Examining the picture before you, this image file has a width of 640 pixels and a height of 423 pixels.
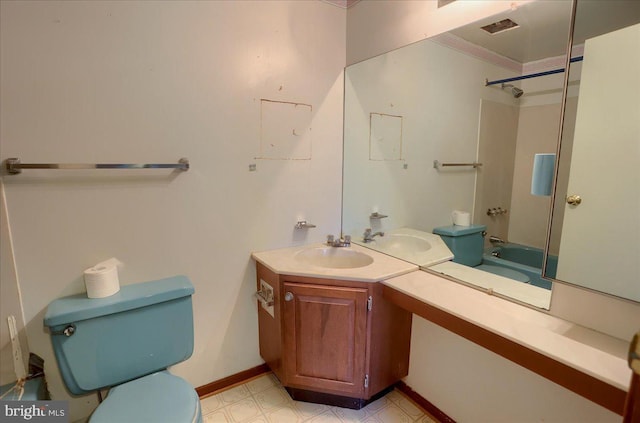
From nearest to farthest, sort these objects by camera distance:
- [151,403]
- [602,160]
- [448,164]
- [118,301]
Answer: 1. [602,160]
2. [151,403]
3. [118,301]
4. [448,164]

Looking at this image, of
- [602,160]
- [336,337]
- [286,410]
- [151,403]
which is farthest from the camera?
[286,410]

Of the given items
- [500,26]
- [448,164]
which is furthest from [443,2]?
[448,164]

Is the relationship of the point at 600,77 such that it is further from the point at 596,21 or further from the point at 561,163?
the point at 561,163

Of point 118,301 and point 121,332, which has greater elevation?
point 118,301

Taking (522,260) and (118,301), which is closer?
(118,301)

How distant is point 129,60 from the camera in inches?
54.4

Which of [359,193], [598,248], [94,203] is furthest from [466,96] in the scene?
[94,203]

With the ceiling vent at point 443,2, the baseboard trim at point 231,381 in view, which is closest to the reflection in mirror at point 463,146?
the ceiling vent at point 443,2

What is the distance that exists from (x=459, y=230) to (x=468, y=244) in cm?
9

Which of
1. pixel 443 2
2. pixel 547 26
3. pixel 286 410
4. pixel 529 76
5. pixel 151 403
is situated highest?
pixel 443 2

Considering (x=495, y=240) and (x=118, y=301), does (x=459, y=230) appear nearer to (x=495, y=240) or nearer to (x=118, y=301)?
(x=495, y=240)

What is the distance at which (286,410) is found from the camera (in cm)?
167

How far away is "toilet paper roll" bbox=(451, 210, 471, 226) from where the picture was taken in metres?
1.76

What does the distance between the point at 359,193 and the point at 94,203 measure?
151 cm
